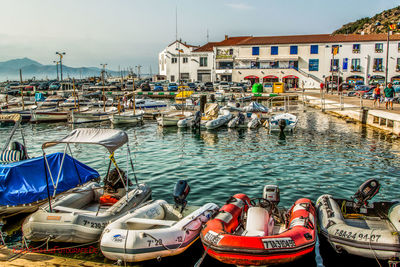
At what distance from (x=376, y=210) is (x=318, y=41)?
57868 mm

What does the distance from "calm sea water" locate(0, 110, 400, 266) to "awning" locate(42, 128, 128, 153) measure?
4165 mm

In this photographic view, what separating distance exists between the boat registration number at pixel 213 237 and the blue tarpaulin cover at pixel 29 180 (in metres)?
6.17

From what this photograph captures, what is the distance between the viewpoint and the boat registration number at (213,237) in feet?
24.6

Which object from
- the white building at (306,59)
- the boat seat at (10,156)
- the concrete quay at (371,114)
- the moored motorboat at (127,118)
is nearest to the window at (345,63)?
the white building at (306,59)

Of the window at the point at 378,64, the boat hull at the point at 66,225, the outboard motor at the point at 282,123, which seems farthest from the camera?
the window at the point at 378,64

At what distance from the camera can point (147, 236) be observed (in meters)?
7.88

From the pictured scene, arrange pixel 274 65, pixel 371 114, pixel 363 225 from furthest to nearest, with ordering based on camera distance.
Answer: pixel 274 65 → pixel 371 114 → pixel 363 225

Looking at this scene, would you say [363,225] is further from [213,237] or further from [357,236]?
[213,237]

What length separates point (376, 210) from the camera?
10055mm

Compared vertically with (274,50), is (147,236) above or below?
below

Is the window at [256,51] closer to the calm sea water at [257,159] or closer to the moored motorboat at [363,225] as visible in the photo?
the calm sea water at [257,159]

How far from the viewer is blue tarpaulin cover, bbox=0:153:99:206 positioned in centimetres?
1087

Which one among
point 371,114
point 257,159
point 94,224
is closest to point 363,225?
point 94,224

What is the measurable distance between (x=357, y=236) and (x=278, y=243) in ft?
6.98
